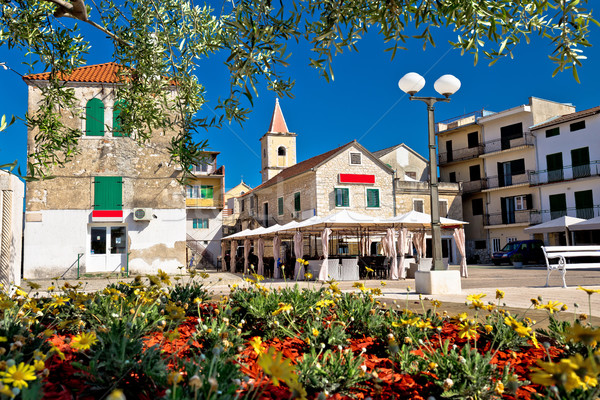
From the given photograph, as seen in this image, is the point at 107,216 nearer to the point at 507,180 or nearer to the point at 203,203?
the point at 203,203

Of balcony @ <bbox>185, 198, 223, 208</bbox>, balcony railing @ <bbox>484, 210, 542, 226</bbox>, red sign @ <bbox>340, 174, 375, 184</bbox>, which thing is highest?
red sign @ <bbox>340, 174, 375, 184</bbox>

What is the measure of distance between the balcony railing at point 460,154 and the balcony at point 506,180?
7.42 feet

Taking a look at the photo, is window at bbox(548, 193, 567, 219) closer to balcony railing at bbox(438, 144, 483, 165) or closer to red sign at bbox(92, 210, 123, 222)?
balcony railing at bbox(438, 144, 483, 165)

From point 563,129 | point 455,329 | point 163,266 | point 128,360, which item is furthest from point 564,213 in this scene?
point 128,360

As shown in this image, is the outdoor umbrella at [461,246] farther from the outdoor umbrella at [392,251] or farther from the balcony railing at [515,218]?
the balcony railing at [515,218]

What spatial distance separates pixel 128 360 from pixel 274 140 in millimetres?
44506

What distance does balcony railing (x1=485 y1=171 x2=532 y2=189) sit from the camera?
107ft

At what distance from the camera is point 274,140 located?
151ft

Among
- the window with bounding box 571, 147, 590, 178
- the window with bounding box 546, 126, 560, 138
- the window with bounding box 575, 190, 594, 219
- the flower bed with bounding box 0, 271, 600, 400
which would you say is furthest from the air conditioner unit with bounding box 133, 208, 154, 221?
the window with bounding box 546, 126, 560, 138

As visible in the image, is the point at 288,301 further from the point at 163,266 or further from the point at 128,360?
the point at 163,266

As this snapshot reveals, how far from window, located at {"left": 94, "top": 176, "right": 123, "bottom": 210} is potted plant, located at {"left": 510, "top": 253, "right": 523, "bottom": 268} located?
20.8 metres

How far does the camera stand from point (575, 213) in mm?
29531

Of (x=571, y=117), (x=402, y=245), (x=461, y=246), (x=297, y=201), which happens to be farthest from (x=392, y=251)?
(x=571, y=117)

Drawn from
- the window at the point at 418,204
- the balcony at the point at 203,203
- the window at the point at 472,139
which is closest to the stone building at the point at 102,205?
the balcony at the point at 203,203
